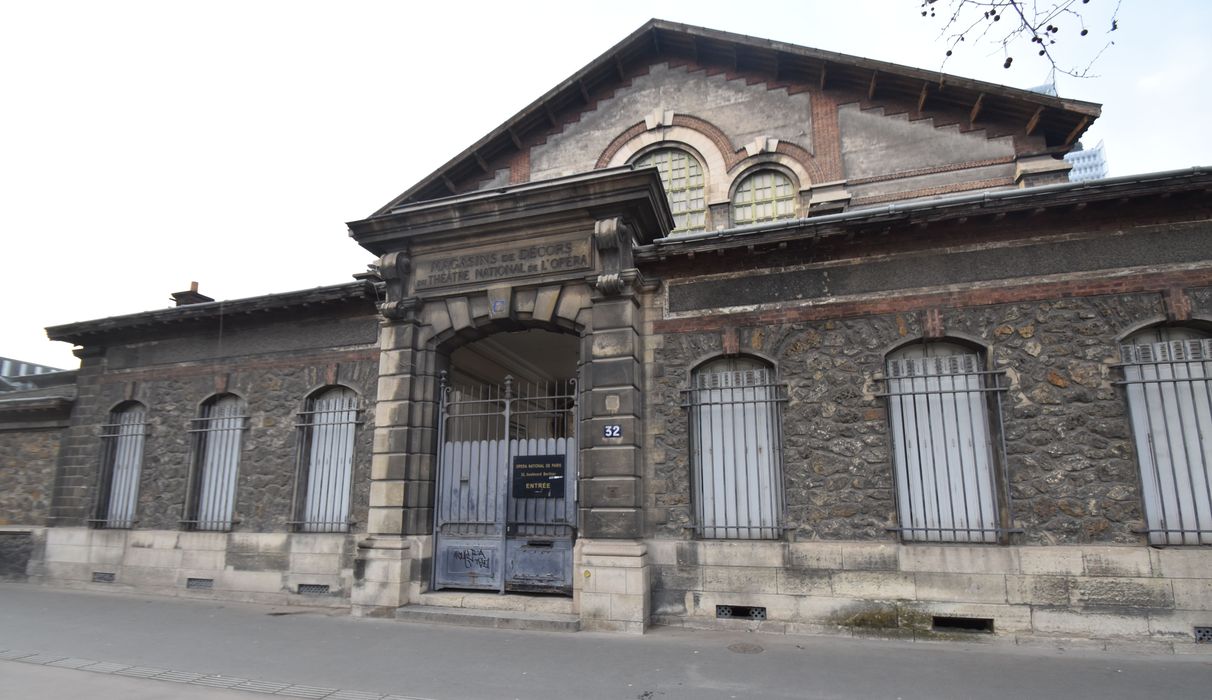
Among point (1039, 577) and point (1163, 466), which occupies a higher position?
point (1163, 466)

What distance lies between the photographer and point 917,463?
8.16 m

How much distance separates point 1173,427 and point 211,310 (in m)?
13.7

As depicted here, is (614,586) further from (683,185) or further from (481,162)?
(481,162)

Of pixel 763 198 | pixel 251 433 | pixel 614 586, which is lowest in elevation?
pixel 614 586

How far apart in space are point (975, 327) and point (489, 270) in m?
6.34

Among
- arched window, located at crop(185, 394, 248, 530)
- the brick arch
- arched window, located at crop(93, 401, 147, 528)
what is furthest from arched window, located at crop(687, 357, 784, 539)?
arched window, located at crop(93, 401, 147, 528)

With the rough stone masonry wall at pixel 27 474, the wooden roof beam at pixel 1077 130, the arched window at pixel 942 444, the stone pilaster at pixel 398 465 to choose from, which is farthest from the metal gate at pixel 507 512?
the wooden roof beam at pixel 1077 130

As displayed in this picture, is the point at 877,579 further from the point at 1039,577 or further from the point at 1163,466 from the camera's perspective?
the point at 1163,466

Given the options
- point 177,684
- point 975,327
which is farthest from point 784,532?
point 177,684

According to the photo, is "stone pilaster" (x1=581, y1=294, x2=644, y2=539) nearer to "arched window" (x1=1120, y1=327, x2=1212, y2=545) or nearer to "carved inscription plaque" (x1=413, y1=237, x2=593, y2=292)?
"carved inscription plaque" (x1=413, y1=237, x2=593, y2=292)

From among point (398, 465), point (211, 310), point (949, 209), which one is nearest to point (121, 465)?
point (211, 310)

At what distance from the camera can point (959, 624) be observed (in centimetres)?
758

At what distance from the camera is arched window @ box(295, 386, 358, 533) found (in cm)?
1062

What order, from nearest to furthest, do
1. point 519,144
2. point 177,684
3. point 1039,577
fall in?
1. point 177,684
2. point 1039,577
3. point 519,144
